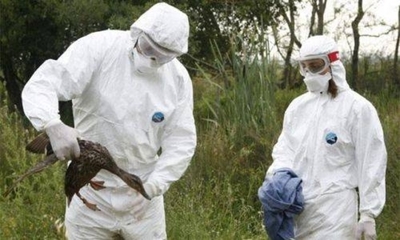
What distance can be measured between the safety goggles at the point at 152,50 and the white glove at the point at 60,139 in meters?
0.59

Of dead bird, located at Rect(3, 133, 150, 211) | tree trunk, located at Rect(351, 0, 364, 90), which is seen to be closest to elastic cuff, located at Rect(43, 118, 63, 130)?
A: dead bird, located at Rect(3, 133, 150, 211)

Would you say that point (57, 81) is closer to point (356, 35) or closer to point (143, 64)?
point (143, 64)

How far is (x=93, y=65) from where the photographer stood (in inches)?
146

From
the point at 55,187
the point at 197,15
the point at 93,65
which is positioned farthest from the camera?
the point at 197,15

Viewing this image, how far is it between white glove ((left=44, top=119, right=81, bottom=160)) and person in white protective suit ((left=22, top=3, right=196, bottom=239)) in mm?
238

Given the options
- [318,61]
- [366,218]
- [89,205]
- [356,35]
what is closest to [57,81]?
[89,205]

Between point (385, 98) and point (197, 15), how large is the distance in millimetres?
3598

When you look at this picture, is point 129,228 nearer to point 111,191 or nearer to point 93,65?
point 111,191

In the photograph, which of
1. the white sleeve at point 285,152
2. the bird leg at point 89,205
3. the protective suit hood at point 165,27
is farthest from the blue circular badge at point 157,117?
the white sleeve at point 285,152

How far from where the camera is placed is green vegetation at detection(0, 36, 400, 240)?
5.83m

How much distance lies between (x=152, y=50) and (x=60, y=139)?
2.17 ft

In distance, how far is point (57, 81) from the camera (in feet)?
11.7

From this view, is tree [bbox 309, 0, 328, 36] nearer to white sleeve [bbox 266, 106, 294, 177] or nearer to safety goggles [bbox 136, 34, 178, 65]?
white sleeve [bbox 266, 106, 294, 177]

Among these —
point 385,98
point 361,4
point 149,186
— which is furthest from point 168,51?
point 361,4
